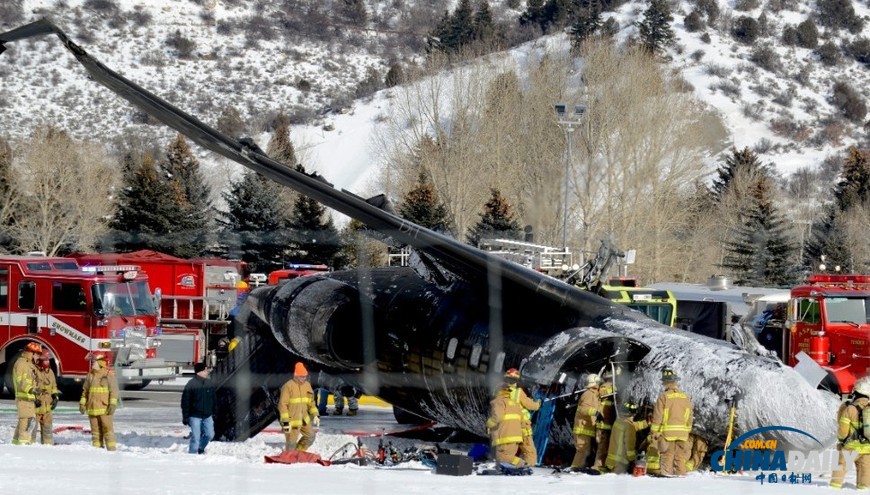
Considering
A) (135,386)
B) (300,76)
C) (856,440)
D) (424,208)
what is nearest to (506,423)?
(856,440)

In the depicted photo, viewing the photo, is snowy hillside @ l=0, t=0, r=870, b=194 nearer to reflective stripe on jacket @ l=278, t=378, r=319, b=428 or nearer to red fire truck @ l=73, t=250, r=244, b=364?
red fire truck @ l=73, t=250, r=244, b=364

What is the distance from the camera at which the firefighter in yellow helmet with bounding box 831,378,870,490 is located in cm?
1216

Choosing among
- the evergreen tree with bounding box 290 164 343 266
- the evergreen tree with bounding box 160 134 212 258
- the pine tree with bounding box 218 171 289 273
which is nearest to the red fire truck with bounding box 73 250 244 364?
the pine tree with bounding box 218 171 289 273

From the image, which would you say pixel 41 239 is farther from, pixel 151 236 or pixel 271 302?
pixel 271 302

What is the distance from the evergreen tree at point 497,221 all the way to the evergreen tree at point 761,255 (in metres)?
8.78

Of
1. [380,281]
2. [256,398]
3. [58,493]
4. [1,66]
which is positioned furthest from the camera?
[1,66]

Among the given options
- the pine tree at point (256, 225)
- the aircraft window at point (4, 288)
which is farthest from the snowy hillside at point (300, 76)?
the aircraft window at point (4, 288)

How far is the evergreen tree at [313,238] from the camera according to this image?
161 ft

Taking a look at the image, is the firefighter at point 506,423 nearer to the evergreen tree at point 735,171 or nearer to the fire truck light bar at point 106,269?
the fire truck light bar at point 106,269

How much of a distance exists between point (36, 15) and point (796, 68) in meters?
91.6

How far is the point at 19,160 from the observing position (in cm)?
5516

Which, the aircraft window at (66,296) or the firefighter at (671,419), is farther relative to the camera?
A: the aircraft window at (66,296)

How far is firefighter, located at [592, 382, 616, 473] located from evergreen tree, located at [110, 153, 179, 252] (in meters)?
37.1

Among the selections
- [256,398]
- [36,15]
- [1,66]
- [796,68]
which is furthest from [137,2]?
[256,398]
